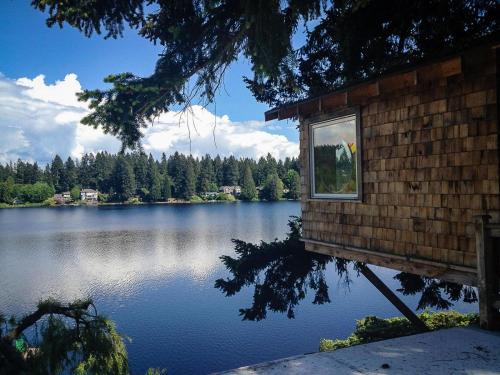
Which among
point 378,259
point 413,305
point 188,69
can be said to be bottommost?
point 413,305

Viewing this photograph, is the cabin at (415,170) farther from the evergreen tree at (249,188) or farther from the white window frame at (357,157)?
the evergreen tree at (249,188)

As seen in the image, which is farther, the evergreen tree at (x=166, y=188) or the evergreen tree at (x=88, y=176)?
the evergreen tree at (x=88, y=176)

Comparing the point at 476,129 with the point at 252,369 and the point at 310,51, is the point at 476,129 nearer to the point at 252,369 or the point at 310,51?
the point at 252,369

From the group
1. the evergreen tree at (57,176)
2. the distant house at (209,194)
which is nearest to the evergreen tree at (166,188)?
the distant house at (209,194)

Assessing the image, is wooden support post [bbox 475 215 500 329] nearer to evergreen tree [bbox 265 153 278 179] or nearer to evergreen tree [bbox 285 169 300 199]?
evergreen tree [bbox 285 169 300 199]

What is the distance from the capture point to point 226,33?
307 inches

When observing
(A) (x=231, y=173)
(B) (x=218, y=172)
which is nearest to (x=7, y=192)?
(B) (x=218, y=172)

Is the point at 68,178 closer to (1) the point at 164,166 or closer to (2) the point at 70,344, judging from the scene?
(1) the point at 164,166

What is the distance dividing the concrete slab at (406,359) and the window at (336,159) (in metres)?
3.14

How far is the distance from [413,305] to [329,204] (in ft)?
47.7

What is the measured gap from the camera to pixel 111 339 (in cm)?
625

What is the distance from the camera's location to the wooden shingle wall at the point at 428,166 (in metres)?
5.29

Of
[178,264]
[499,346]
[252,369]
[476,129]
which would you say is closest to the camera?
[252,369]

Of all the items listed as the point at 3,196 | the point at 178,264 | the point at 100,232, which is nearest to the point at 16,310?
the point at 178,264
